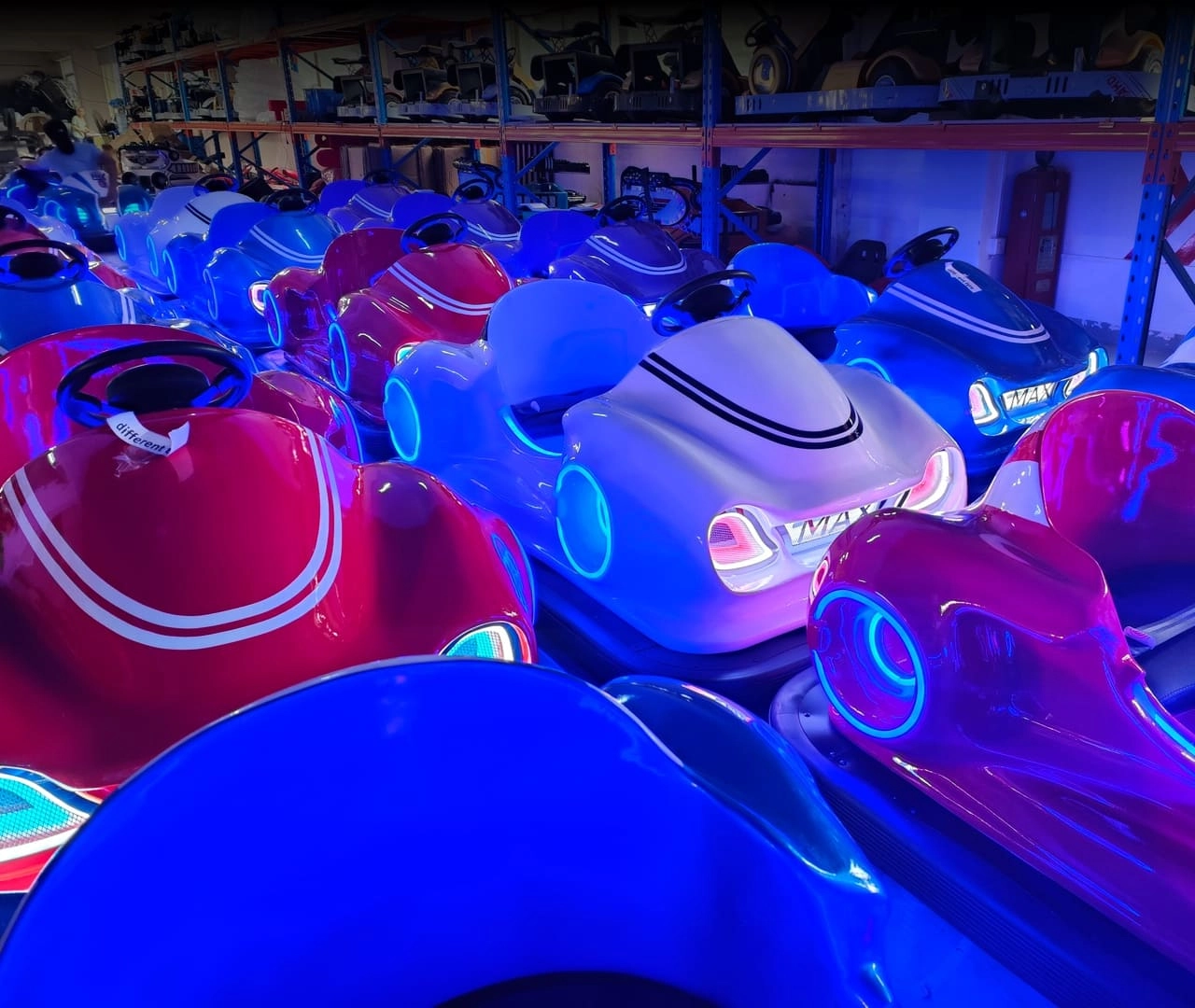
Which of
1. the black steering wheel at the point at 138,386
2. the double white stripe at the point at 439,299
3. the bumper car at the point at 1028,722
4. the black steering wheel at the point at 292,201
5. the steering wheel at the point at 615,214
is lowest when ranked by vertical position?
the bumper car at the point at 1028,722

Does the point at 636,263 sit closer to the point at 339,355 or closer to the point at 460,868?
the point at 339,355

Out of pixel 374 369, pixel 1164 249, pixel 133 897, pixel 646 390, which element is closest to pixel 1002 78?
pixel 1164 249

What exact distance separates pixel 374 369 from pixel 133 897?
2.44 m

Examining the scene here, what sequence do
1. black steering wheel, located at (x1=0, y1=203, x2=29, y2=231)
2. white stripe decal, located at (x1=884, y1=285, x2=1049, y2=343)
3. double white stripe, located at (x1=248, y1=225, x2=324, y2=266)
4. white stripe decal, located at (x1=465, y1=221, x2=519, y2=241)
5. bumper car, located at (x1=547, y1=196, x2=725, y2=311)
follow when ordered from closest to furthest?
white stripe decal, located at (x1=884, y1=285, x2=1049, y2=343), bumper car, located at (x1=547, y1=196, x2=725, y2=311), black steering wheel, located at (x1=0, y1=203, x2=29, y2=231), double white stripe, located at (x1=248, y1=225, x2=324, y2=266), white stripe decal, located at (x1=465, y1=221, x2=519, y2=241)

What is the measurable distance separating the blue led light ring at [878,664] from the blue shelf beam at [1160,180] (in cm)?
182

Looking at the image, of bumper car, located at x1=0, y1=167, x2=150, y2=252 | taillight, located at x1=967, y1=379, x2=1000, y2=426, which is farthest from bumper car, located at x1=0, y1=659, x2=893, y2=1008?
bumper car, located at x1=0, y1=167, x2=150, y2=252

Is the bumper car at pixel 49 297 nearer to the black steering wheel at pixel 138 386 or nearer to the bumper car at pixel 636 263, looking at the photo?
the black steering wheel at pixel 138 386

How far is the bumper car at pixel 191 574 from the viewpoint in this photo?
1.14m

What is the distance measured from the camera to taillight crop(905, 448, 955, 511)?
5.80ft

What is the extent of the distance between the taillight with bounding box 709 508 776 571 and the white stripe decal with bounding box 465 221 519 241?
3192mm

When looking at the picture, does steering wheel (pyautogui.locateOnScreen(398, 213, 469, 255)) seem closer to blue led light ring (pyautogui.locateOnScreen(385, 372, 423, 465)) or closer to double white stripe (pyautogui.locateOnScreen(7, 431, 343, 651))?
blue led light ring (pyautogui.locateOnScreen(385, 372, 423, 465))

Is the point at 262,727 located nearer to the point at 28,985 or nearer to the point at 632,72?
the point at 28,985

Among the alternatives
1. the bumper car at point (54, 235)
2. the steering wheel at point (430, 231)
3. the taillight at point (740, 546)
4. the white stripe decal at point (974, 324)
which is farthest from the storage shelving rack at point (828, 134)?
the bumper car at point (54, 235)

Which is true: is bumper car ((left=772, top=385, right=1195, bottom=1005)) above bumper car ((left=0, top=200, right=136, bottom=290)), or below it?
below
